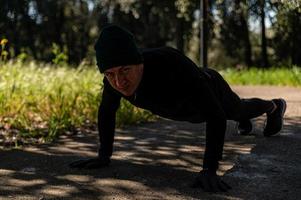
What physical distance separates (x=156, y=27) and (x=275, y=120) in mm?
26513

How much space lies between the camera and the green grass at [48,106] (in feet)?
17.3

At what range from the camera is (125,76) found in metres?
2.71

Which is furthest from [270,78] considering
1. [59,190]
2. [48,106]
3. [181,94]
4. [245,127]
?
[59,190]

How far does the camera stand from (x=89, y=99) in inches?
247

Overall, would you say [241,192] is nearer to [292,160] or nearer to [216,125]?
[216,125]

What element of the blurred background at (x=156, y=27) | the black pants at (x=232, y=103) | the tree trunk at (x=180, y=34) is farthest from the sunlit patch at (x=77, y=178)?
the tree trunk at (x=180, y=34)

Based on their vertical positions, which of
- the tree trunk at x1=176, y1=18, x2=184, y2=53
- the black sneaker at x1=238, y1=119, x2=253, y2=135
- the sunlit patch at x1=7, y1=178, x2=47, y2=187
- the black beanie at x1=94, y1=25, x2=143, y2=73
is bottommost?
the sunlit patch at x1=7, y1=178, x2=47, y2=187

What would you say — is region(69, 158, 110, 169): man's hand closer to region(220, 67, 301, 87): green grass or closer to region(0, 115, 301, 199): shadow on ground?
region(0, 115, 301, 199): shadow on ground

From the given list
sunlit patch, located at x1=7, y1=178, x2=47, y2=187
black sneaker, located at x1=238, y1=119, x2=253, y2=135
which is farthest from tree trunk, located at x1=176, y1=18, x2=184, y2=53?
sunlit patch, located at x1=7, y1=178, x2=47, y2=187

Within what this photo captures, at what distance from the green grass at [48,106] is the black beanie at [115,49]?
7.32 ft

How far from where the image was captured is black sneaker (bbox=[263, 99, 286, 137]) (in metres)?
4.28

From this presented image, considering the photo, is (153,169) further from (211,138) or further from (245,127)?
(245,127)

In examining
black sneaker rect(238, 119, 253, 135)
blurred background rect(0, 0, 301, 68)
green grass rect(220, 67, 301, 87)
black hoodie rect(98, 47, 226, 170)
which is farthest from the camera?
blurred background rect(0, 0, 301, 68)

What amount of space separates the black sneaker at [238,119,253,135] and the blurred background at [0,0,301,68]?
7801mm
